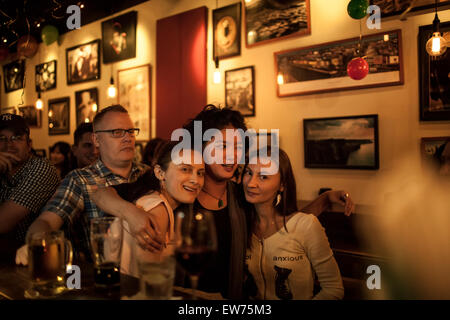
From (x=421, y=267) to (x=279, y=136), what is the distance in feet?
6.01

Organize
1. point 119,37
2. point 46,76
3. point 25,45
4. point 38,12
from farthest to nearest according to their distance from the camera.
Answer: point 46,76
point 119,37
point 25,45
point 38,12

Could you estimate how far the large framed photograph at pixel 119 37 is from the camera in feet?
15.5

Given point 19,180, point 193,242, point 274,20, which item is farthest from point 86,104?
point 193,242

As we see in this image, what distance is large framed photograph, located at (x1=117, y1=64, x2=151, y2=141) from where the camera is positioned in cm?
461

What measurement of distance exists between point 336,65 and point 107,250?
273 cm

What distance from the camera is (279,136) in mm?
3439

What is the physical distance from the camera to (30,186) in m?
1.96

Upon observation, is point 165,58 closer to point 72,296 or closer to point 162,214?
point 162,214

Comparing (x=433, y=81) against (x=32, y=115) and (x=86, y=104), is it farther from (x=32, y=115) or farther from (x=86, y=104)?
(x=32, y=115)

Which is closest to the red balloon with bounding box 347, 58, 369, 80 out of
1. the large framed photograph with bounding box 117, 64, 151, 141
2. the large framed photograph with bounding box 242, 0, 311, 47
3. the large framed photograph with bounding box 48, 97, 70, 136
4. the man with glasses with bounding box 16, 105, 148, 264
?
the large framed photograph with bounding box 242, 0, 311, 47

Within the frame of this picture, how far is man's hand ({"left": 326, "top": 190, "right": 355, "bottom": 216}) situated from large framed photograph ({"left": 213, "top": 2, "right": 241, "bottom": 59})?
232cm

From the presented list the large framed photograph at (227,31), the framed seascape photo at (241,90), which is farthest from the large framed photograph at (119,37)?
the framed seascape photo at (241,90)

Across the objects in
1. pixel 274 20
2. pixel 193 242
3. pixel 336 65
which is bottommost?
pixel 193 242
